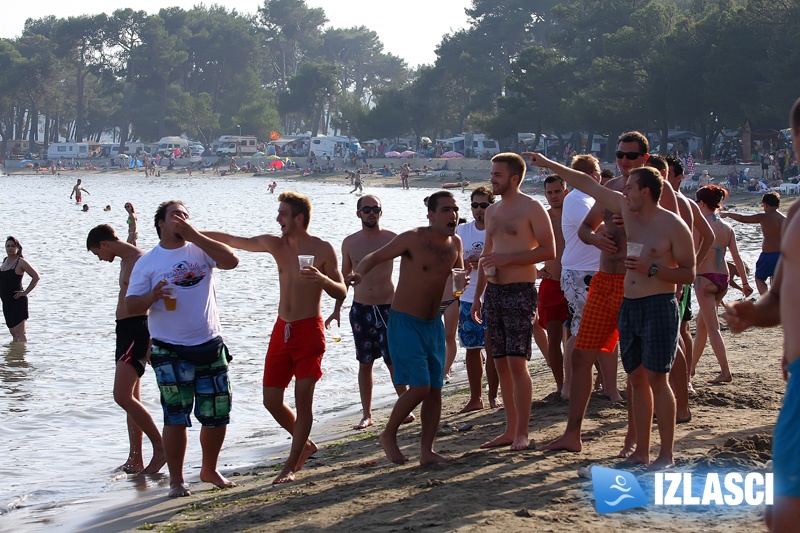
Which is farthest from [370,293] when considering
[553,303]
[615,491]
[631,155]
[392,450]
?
[615,491]

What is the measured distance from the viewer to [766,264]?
40.6 feet

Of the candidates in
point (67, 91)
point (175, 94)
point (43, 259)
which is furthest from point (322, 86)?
point (43, 259)

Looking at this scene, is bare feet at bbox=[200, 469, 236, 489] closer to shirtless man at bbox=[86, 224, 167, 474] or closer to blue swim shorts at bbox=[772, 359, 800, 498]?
shirtless man at bbox=[86, 224, 167, 474]

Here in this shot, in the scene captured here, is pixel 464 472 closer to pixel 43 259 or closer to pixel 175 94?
pixel 43 259

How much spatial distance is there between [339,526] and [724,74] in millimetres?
48713

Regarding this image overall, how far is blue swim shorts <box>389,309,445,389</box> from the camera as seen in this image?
6.42 metres

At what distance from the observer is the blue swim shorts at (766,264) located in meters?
12.1

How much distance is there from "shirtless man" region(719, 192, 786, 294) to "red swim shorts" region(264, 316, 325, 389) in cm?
580

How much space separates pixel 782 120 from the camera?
163 ft

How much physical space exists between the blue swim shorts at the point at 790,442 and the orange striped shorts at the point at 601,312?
281cm

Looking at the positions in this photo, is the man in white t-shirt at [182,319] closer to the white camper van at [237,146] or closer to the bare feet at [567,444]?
the bare feet at [567,444]

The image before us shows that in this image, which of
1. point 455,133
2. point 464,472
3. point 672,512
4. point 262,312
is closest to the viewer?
point 672,512

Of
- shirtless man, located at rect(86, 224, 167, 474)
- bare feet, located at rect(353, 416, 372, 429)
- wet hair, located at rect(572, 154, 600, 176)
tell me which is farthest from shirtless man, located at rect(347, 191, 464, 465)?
bare feet, located at rect(353, 416, 372, 429)

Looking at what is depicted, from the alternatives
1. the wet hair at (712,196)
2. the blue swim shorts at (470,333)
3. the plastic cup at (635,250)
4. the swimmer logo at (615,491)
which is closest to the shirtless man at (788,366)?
Answer: the swimmer logo at (615,491)
